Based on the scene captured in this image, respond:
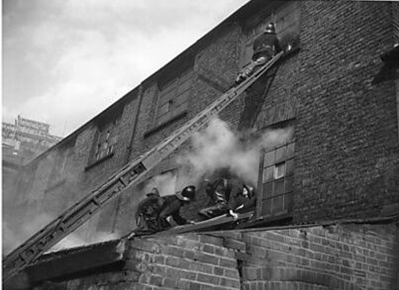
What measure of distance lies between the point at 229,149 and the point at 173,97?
3.88 metres

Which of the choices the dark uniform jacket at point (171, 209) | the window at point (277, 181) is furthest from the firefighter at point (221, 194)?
the dark uniform jacket at point (171, 209)

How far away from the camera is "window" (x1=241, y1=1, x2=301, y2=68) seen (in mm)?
8492

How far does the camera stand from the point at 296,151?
683 cm

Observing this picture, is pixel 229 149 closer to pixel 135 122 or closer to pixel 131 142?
pixel 131 142

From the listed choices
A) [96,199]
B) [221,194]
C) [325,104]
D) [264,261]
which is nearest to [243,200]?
[221,194]

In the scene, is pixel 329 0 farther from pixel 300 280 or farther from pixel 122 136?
pixel 122 136

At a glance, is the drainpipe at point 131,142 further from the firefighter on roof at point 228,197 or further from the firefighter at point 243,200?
the firefighter at point 243,200

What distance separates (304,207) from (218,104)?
2.69 meters

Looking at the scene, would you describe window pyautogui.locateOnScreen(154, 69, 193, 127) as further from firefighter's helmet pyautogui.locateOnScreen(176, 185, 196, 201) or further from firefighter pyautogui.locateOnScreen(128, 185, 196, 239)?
firefighter pyautogui.locateOnScreen(128, 185, 196, 239)

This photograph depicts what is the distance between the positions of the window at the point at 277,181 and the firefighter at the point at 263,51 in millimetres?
1691

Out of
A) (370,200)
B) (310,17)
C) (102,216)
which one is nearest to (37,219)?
(102,216)

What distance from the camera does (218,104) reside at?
7957mm

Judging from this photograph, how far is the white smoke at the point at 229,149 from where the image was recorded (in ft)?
25.1

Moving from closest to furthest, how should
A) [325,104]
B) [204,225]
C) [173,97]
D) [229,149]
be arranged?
[204,225] → [325,104] → [229,149] → [173,97]
